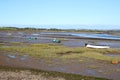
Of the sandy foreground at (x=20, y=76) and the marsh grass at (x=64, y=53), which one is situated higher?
the sandy foreground at (x=20, y=76)

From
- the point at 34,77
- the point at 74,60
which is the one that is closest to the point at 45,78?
the point at 34,77

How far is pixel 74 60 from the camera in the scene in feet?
105

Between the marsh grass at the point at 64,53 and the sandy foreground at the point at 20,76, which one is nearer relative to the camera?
the sandy foreground at the point at 20,76

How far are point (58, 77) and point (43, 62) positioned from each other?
10.0 metres

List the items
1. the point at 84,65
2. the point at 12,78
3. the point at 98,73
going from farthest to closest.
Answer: the point at 84,65 → the point at 98,73 → the point at 12,78

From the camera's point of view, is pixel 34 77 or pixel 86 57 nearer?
pixel 34 77

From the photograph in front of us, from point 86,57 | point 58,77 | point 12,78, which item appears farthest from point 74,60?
point 12,78

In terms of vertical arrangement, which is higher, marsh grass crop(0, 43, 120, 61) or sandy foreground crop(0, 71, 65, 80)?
sandy foreground crop(0, 71, 65, 80)

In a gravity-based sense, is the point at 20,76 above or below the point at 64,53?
above

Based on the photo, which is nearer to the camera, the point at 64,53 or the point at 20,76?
the point at 20,76

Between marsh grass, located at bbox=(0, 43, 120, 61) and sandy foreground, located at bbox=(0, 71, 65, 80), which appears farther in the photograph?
marsh grass, located at bbox=(0, 43, 120, 61)

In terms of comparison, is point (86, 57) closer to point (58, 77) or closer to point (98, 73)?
point (98, 73)

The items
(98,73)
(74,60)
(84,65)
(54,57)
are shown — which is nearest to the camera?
(98,73)

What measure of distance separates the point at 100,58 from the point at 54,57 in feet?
22.8
